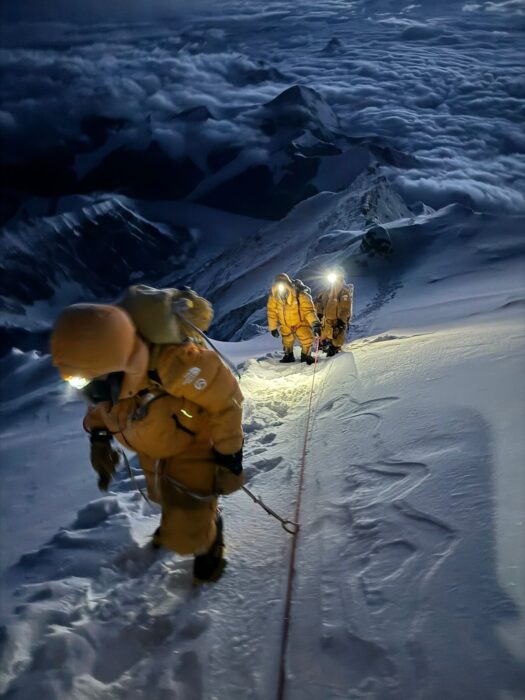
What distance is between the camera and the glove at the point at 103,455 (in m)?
2.70

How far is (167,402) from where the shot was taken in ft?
7.91

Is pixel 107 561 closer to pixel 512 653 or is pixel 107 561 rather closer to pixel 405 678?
pixel 405 678

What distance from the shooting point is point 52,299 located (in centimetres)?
18000

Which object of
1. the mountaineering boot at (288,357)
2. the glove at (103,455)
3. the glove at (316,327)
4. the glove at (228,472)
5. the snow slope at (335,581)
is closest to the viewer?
the snow slope at (335,581)

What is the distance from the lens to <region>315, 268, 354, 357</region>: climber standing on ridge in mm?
8945

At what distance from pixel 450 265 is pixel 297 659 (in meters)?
27.6

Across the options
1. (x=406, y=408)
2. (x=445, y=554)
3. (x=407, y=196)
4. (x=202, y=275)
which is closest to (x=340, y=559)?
(x=445, y=554)

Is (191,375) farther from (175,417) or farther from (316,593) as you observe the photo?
(316,593)

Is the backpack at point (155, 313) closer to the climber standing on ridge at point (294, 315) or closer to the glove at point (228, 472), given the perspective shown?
the glove at point (228, 472)

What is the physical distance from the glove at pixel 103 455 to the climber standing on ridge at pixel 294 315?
18.3 feet

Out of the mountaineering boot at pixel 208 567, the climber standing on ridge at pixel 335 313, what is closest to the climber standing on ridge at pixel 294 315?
the climber standing on ridge at pixel 335 313

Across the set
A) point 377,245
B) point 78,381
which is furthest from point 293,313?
point 377,245

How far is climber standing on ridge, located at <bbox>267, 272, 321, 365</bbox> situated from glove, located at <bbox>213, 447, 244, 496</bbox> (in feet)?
18.6

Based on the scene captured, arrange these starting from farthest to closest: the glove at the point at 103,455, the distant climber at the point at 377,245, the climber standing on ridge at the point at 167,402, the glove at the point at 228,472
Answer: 1. the distant climber at the point at 377,245
2. the glove at the point at 103,455
3. the glove at the point at 228,472
4. the climber standing on ridge at the point at 167,402
